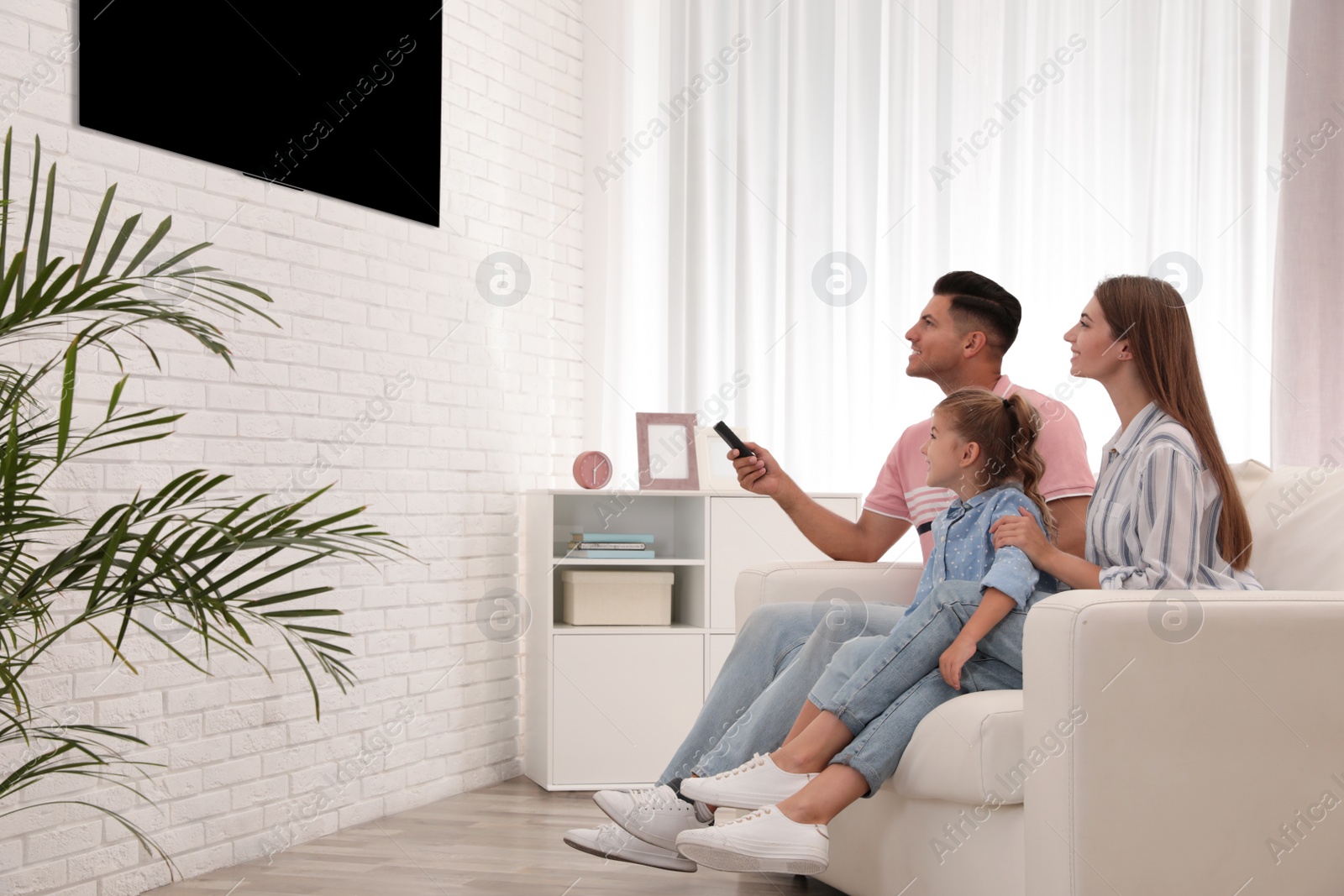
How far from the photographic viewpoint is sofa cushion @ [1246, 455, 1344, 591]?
78.5 inches

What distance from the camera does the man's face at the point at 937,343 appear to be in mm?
2527

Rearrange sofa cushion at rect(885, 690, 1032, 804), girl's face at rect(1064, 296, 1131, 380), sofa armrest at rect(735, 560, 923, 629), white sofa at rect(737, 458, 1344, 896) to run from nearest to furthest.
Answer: white sofa at rect(737, 458, 1344, 896) → sofa cushion at rect(885, 690, 1032, 804) → girl's face at rect(1064, 296, 1131, 380) → sofa armrest at rect(735, 560, 923, 629)

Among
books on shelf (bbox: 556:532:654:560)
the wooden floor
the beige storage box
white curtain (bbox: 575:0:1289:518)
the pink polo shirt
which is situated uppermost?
white curtain (bbox: 575:0:1289:518)

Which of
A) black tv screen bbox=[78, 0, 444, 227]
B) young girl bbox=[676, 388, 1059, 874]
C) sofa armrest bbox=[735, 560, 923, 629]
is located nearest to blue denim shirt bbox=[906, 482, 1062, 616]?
young girl bbox=[676, 388, 1059, 874]

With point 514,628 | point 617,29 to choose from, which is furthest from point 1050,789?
point 617,29

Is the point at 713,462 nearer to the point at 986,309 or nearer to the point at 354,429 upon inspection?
the point at 354,429

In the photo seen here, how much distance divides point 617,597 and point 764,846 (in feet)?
5.46

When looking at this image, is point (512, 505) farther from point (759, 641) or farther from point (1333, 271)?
point (1333, 271)

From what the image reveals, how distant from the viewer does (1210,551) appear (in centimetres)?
191

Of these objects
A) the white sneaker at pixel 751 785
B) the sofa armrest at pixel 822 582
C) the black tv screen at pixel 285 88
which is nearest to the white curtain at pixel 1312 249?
the sofa armrest at pixel 822 582

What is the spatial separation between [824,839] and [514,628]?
191 cm

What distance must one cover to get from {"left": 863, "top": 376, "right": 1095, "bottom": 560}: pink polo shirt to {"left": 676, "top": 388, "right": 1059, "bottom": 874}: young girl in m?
0.21

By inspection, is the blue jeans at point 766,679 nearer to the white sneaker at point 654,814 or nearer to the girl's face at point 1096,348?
the white sneaker at point 654,814

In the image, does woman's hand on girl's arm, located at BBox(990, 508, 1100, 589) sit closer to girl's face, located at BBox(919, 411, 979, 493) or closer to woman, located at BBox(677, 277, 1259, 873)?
woman, located at BBox(677, 277, 1259, 873)
